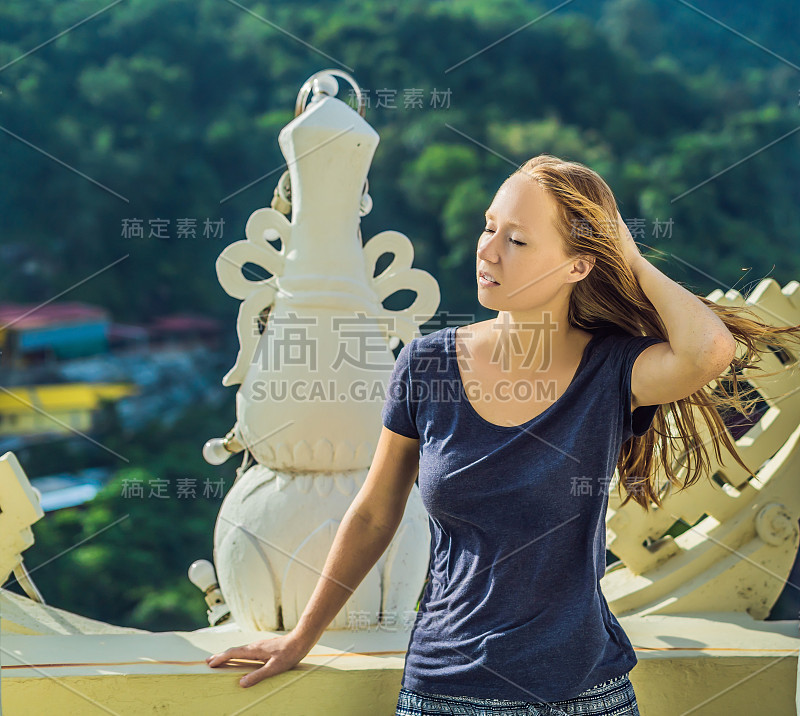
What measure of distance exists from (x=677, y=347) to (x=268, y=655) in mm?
720

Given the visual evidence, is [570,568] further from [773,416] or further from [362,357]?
[773,416]

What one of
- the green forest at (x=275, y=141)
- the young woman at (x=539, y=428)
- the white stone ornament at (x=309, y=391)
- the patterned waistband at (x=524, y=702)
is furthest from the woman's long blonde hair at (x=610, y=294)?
the green forest at (x=275, y=141)

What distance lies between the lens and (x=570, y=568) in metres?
1.09

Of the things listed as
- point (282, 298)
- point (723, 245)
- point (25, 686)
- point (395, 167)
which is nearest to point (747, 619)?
point (282, 298)

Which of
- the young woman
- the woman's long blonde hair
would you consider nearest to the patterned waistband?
the young woman

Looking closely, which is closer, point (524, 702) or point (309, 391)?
point (524, 702)

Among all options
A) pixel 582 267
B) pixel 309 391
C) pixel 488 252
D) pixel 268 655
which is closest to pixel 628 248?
pixel 582 267

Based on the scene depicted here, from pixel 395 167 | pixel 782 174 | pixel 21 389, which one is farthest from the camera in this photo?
pixel 395 167

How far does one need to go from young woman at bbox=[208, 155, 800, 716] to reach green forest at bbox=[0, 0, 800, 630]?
8.16 m

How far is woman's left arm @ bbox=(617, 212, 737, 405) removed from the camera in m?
1.04

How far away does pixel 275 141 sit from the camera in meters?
12.6

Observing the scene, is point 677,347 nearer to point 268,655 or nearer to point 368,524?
point 368,524

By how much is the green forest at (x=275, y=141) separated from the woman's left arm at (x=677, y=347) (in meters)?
8.20

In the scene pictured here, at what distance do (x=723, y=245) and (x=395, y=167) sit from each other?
485 centimetres
